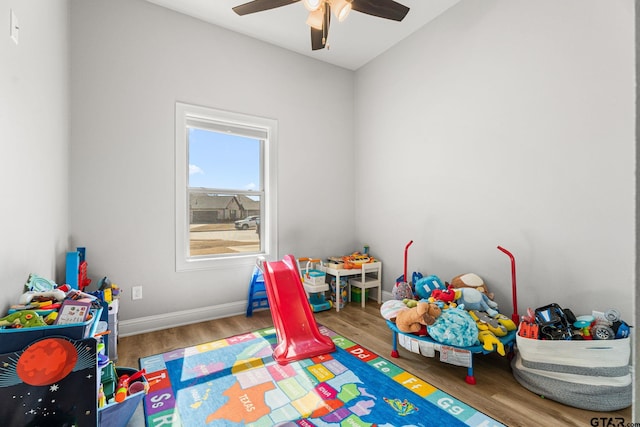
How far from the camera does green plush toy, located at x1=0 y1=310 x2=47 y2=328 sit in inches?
48.0

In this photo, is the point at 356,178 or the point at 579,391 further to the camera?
the point at 356,178

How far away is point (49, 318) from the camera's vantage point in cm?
131

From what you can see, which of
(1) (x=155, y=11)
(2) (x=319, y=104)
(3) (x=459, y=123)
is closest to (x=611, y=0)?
(3) (x=459, y=123)

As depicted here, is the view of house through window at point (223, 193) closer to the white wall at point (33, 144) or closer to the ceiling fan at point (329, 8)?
the white wall at point (33, 144)

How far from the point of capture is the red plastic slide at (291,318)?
91.4 inches

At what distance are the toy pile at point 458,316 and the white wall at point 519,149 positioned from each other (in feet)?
0.88

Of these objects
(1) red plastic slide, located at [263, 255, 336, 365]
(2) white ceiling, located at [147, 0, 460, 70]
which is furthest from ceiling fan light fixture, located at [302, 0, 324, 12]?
(1) red plastic slide, located at [263, 255, 336, 365]

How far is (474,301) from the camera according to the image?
2299mm

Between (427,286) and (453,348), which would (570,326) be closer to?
(453,348)

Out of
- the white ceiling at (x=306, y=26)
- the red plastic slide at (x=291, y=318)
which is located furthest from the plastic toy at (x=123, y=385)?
the white ceiling at (x=306, y=26)

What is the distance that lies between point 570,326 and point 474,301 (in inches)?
22.4

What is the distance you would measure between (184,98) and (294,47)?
141cm

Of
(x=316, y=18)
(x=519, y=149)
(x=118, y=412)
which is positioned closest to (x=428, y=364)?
(x=519, y=149)

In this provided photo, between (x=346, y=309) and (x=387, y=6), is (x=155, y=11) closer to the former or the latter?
(x=387, y=6)
